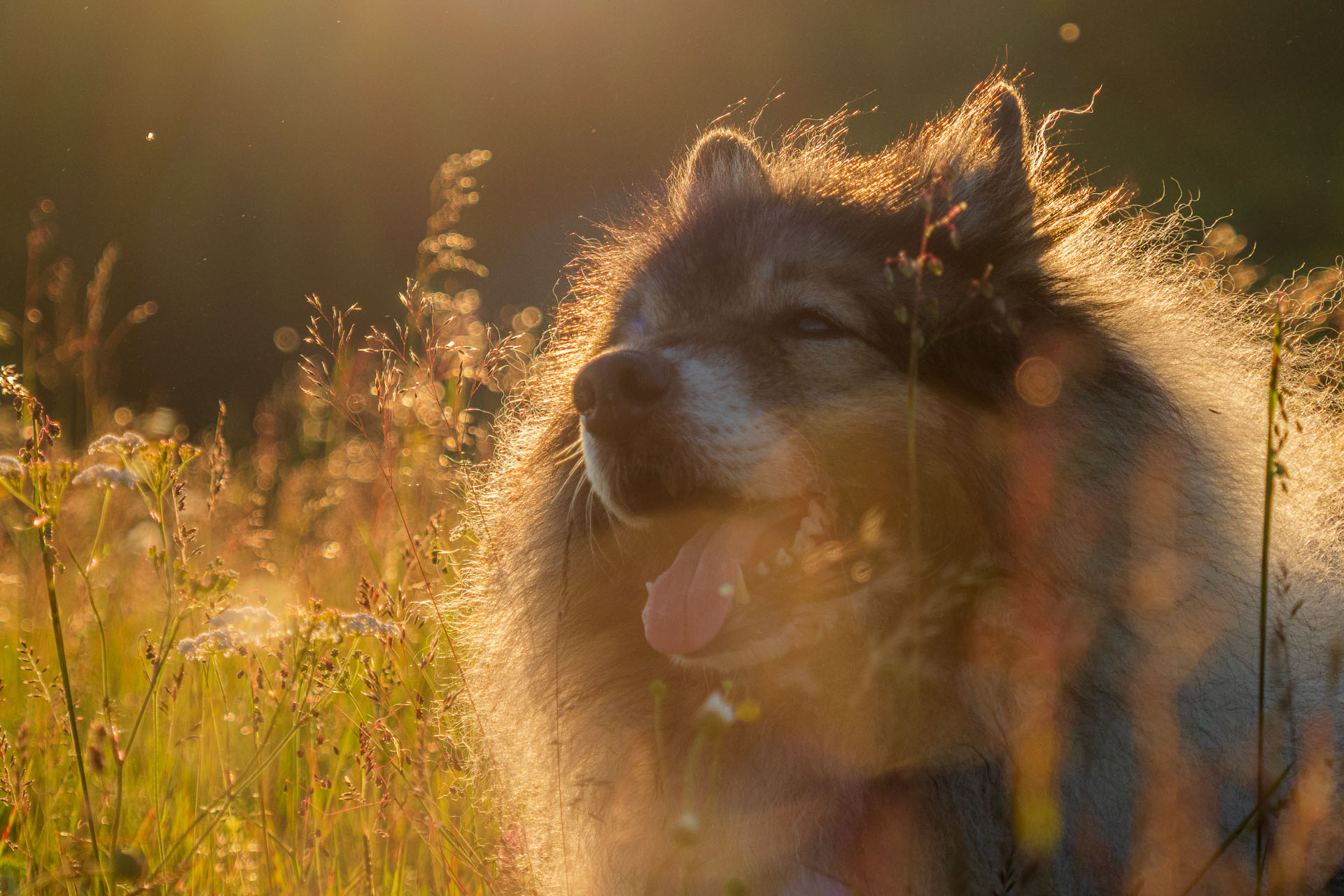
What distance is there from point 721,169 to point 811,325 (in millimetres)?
952

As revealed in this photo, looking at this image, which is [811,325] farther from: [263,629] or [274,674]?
[274,674]

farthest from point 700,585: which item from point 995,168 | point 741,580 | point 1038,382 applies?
point 995,168

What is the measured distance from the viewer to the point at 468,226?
541 inches

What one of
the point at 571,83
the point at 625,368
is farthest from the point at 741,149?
the point at 571,83

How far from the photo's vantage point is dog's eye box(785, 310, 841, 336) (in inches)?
118

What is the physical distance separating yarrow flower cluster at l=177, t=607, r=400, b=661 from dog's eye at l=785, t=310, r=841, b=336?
1375mm

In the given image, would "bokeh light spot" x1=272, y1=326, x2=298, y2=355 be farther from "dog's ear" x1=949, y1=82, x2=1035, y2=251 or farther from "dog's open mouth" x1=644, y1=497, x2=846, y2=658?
"dog's ear" x1=949, y1=82, x2=1035, y2=251

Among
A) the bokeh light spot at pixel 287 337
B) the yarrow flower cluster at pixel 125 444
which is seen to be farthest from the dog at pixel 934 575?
the bokeh light spot at pixel 287 337

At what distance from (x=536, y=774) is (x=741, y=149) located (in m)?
2.20

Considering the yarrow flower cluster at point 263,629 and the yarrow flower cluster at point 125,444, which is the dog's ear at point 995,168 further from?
the yarrow flower cluster at point 125,444

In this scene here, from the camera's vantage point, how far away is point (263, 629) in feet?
7.57

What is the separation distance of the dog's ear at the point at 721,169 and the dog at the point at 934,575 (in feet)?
0.54

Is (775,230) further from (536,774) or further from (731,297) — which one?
(536,774)

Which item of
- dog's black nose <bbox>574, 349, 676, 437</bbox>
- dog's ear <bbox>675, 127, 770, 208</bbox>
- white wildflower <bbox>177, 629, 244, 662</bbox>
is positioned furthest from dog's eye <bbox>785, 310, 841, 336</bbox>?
white wildflower <bbox>177, 629, 244, 662</bbox>
